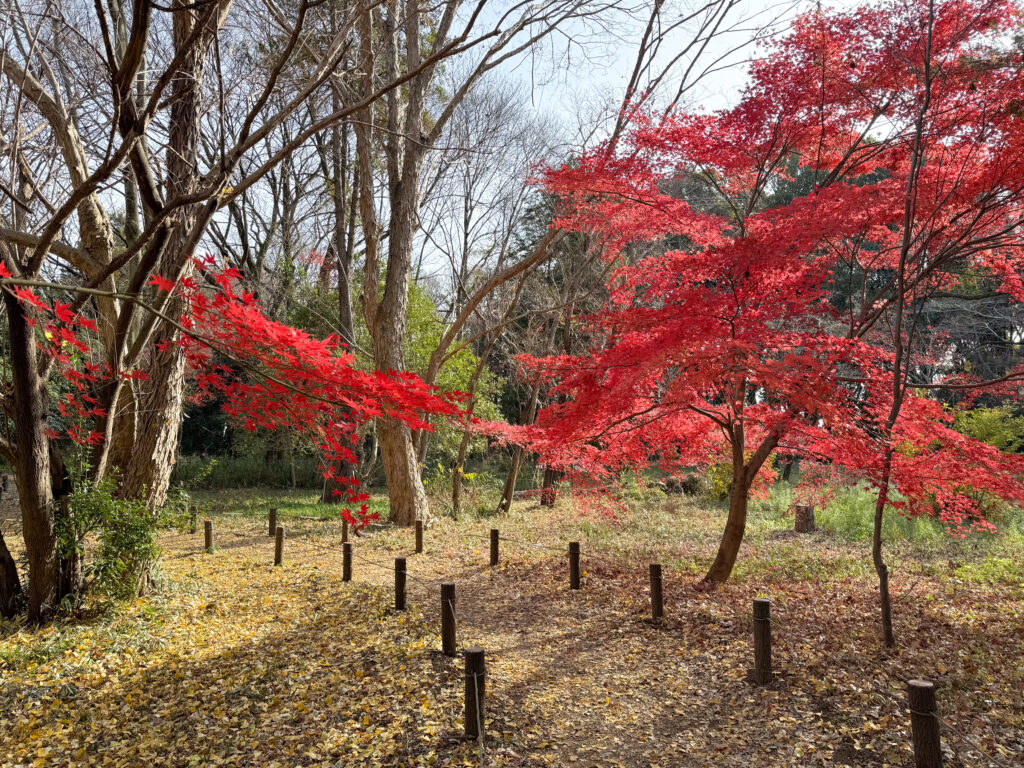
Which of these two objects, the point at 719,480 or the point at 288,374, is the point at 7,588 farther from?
the point at 719,480

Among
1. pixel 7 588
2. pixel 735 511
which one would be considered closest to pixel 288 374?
pixel 7 588

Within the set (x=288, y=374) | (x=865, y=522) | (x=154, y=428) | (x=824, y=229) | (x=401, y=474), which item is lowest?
(x=865, y=522)

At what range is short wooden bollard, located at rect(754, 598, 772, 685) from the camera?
455 centimetres

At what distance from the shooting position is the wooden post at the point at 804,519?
10977 mm

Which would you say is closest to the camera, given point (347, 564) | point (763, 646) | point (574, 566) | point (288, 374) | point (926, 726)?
point (926, 726)

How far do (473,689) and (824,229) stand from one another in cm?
453

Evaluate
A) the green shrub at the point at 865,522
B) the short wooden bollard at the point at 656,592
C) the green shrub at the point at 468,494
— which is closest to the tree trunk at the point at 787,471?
the green shrub at the point at 865,522

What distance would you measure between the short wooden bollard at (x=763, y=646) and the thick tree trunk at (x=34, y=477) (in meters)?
5.79

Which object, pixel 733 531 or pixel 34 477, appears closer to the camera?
pixel 34 477

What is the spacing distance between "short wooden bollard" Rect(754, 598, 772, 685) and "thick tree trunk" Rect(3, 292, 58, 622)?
19.0ft

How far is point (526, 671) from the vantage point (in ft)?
16.1

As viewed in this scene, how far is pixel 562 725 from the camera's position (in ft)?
13.3

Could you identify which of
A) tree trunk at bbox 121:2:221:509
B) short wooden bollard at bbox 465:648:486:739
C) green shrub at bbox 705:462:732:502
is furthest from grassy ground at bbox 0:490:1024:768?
green shrub at bbox 705:462:732:502

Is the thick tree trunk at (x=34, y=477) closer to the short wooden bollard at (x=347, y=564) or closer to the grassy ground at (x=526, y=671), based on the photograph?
the grassy ground at (x=526, y=671)
